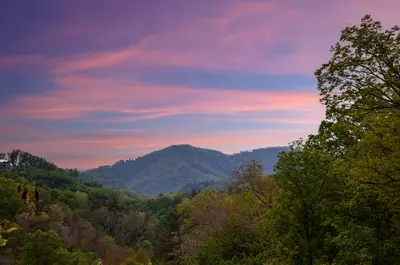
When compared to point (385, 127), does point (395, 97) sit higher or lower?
higher

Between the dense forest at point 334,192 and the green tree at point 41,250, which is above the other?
the dense forest at point 334,192

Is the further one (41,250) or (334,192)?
(41,250)

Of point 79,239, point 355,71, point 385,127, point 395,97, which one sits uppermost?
point 355,71

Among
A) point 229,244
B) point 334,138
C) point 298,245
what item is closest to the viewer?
point 298,245

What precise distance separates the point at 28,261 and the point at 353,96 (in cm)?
2878

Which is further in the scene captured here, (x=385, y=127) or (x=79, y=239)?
(x=79, y=239)

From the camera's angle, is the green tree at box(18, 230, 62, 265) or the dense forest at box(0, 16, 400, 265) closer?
the dense forest at box(0, 16, 400, 265)

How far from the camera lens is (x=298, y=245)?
1911 cm

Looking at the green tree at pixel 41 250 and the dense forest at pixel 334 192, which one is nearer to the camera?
the dense forest at pixel 334 192

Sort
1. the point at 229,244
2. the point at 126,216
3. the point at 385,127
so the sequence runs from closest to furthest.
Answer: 1. the point at 385,127
2. the point at 229,244
3. the point at 126,216

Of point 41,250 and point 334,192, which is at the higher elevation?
point 334,192

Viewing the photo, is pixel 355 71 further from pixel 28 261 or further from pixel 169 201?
pixel 169 201

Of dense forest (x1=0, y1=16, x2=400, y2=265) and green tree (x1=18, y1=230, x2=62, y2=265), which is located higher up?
dense forest (x1=0, y1=16, x2=400, y2=265)

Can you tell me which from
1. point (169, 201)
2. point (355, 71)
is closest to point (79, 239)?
point (355, 71)
